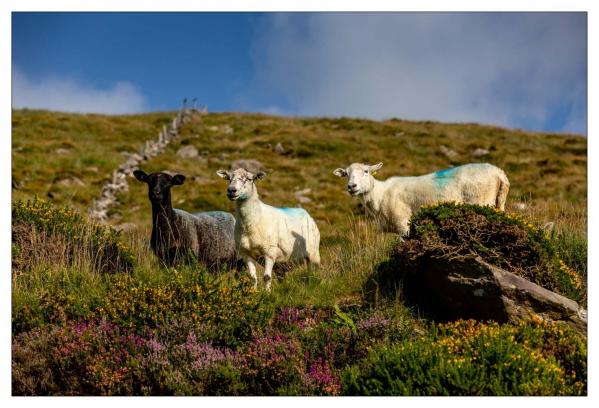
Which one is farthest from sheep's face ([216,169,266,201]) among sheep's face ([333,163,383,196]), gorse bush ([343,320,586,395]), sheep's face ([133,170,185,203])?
gorse bush ([343,320,586,395])

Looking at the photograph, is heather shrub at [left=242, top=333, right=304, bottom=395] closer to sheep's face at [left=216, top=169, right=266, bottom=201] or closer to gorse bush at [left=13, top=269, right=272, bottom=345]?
gorse bush at [left=13, top=269, right=272, bottom=345]

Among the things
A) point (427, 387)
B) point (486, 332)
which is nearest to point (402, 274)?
point (486, 332)

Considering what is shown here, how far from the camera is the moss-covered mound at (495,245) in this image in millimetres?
7422

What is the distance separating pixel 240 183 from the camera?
847cm

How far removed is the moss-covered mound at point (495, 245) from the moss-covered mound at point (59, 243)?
558 cm

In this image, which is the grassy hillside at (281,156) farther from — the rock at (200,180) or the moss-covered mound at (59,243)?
the moss-covered mound at (59,243)

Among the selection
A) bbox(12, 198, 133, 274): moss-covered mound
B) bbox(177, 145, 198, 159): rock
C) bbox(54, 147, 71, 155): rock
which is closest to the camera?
bbox(12, 198, 133, 274): moss-covered mound

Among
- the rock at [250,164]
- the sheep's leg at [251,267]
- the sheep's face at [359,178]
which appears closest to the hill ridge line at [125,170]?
the rock at [250,164]

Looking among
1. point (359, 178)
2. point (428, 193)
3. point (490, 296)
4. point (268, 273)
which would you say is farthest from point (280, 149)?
point (490, 296)

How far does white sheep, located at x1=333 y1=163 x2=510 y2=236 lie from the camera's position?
34.0 ft

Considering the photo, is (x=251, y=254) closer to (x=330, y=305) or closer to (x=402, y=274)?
(x=330, y=305)

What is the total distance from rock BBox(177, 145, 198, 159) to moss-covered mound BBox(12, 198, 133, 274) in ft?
73.3
